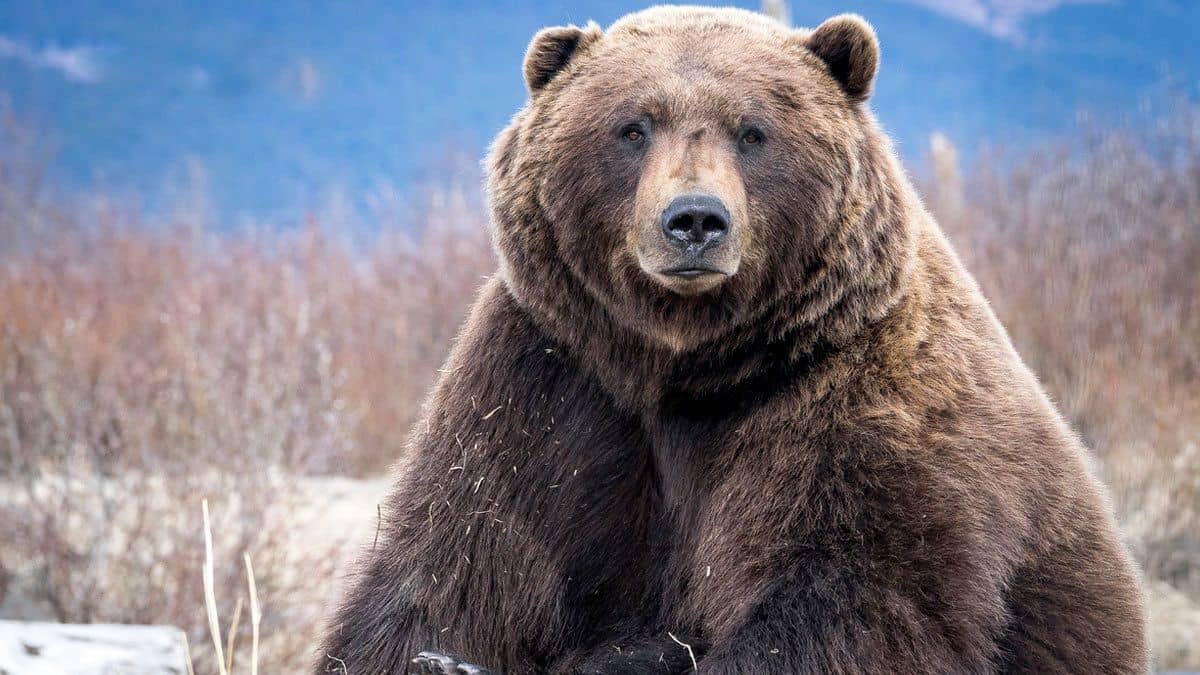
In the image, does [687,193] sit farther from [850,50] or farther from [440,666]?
[440,666]

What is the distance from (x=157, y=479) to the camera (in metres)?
8.79

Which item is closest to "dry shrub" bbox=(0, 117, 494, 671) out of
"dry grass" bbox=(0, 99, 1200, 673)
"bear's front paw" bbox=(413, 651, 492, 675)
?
"dry grass" bbox=(0, 99, 1200, 673)

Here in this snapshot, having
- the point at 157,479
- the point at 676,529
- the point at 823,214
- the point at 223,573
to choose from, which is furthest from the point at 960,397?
the point at 157,479

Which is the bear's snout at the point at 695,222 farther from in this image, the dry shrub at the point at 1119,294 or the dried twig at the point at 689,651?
the dry shrub at the point at 1119,294

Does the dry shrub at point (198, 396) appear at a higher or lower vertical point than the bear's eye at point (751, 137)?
lower

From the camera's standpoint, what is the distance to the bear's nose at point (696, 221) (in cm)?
336

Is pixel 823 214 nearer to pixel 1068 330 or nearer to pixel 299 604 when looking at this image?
pixel 299 604

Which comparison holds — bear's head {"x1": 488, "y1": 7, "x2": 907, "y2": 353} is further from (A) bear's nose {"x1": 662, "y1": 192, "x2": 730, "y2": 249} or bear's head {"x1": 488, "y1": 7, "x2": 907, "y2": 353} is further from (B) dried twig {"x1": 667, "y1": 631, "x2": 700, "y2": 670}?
(B) dried twig {"x1": 667, "y1": 631, "x2": 700, "y2": 670}

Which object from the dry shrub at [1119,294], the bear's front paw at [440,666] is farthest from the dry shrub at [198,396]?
the dry shrub at [1119,294]

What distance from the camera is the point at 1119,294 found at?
40.6 feet

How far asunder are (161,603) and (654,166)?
18.3 ft

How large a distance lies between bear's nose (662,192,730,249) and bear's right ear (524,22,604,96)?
827 millimetres

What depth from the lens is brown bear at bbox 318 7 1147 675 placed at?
10.9 feet

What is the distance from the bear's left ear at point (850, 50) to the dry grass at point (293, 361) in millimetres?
3600
